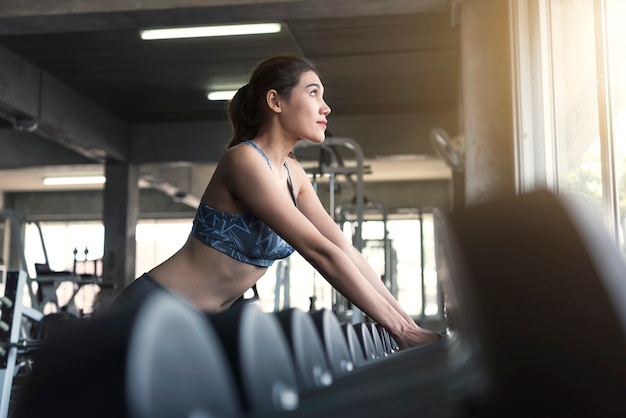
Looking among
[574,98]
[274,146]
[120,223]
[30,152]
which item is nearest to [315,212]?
[274,146]

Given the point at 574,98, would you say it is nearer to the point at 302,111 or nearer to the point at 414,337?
the point at 302,111

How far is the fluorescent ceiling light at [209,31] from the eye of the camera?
21.0ft

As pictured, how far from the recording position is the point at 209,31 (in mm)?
6477

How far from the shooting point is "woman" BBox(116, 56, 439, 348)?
106 centimetres

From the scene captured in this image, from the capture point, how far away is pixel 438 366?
0.85ft

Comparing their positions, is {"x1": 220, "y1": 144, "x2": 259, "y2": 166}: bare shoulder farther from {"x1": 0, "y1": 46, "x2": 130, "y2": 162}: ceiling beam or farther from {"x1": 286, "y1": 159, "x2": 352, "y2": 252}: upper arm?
{"x1": 0, "y1": 46, "x2": 130, "y2": 162}: ceiling beam

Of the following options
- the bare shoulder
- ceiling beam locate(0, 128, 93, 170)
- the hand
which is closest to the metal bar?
the bare shoulder

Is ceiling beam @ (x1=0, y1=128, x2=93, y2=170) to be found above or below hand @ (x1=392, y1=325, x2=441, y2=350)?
above

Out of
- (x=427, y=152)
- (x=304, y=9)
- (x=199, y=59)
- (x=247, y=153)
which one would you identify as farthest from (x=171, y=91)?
(x=247, y=153)

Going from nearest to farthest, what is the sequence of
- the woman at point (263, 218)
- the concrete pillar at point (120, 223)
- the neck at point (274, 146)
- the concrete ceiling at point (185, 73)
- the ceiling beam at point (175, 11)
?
the woman at point (263, 218)
the neck at point (274, 146)
the ceiling beam at point (175, 11)
the concrete ceiling at point (185, 73)
the concrete pillar at point (120, 223)

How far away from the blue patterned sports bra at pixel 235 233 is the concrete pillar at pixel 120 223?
29.1 ft

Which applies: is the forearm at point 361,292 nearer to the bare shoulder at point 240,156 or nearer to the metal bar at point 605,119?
the bare shoulder at point 240,156

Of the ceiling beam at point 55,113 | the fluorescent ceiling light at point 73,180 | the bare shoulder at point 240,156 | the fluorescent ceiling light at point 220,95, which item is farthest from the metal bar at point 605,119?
the fluorescent ceiling light at point 73,180

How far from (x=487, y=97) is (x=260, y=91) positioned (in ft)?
11.6
